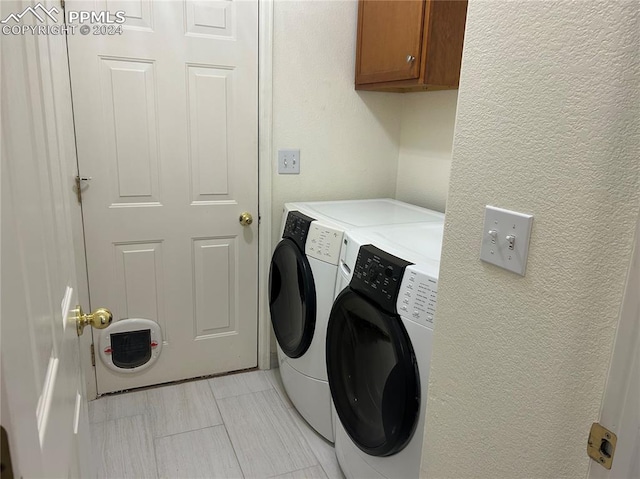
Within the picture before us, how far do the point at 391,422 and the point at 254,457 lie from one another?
781 mm

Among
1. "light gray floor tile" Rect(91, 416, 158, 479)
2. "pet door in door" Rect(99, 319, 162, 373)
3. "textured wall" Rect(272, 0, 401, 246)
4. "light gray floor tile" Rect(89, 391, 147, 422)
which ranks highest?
"textured wall" Rect(272, 0, 401, 246)

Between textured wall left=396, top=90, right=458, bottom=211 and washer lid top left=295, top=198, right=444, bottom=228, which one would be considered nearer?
washer lid top left=295, top=198, right=444, bottom=228

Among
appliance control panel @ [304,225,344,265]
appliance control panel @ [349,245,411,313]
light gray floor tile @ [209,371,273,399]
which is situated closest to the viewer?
appliance control panel @ [349,245,411,313]

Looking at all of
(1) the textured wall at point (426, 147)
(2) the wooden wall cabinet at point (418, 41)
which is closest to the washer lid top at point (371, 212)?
(1) the textured wall at point (426, 147)

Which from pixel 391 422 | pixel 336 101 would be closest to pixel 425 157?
pixel 336 101

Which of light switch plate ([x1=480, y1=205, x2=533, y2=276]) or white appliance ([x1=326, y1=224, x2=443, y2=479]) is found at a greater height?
light switch plate ([x1=480, y1=205, x2=533, y2=276])

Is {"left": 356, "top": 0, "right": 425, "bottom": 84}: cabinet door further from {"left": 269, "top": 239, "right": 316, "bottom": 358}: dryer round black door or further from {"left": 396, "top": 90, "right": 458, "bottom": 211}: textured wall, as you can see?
{"left": 269, "top": 239, "right": 316, "bottom": 358}: dryer round black door

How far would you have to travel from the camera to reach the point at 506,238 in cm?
81

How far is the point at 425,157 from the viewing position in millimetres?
2371

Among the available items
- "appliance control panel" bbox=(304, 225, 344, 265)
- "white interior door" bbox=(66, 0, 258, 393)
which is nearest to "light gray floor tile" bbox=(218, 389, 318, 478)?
"white interior door" bbox=(66, 0, 258, 393)

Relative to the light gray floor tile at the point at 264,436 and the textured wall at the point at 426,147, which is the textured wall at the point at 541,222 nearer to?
the light gray floor tile at the point at 264,436

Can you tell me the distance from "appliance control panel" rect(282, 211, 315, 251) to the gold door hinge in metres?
1.34

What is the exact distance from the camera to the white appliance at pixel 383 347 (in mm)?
1296

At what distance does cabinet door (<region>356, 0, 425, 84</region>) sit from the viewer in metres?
1.87
